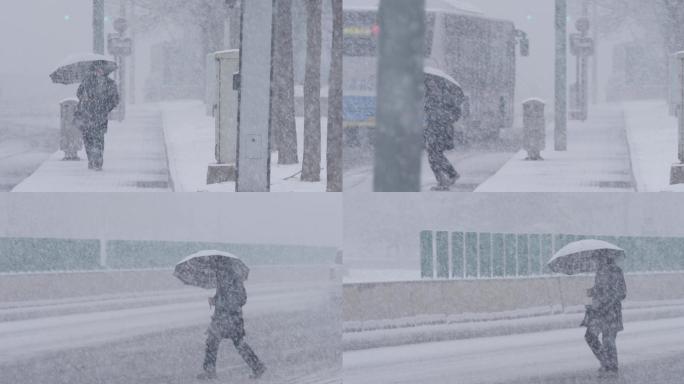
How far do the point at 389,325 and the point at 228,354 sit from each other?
8.27ft

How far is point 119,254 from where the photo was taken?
10750 mm

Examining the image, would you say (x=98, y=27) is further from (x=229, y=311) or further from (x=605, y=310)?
(x=605, y=310)

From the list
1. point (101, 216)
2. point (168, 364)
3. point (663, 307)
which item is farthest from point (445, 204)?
point (168, 364)

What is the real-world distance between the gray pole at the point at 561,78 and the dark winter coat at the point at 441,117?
3.17ft

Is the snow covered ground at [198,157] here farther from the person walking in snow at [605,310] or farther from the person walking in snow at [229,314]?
the person walking in snow at [605,310]

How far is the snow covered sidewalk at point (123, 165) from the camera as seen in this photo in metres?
8.27

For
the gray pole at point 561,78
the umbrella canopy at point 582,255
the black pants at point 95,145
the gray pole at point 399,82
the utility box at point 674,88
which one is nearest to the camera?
the gray pole at point 399,82

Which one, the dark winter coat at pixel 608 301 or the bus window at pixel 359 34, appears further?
the dark winter coat at pixel 608 301

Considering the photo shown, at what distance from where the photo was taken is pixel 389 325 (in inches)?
388

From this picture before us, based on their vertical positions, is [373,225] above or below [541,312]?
above

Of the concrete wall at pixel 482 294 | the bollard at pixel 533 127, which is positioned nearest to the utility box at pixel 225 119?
the concrete wall at pixel 482 294

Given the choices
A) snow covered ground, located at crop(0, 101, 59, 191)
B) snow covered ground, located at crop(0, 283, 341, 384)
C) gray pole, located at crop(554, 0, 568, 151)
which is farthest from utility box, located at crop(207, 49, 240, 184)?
snow covered ground, located at crop(0, 283, 341, 384)

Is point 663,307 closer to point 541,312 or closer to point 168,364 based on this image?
point 541,312

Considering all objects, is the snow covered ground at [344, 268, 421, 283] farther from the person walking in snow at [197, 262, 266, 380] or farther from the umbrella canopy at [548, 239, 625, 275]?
the umbrella canopy at [548, 239, 625, 275]
